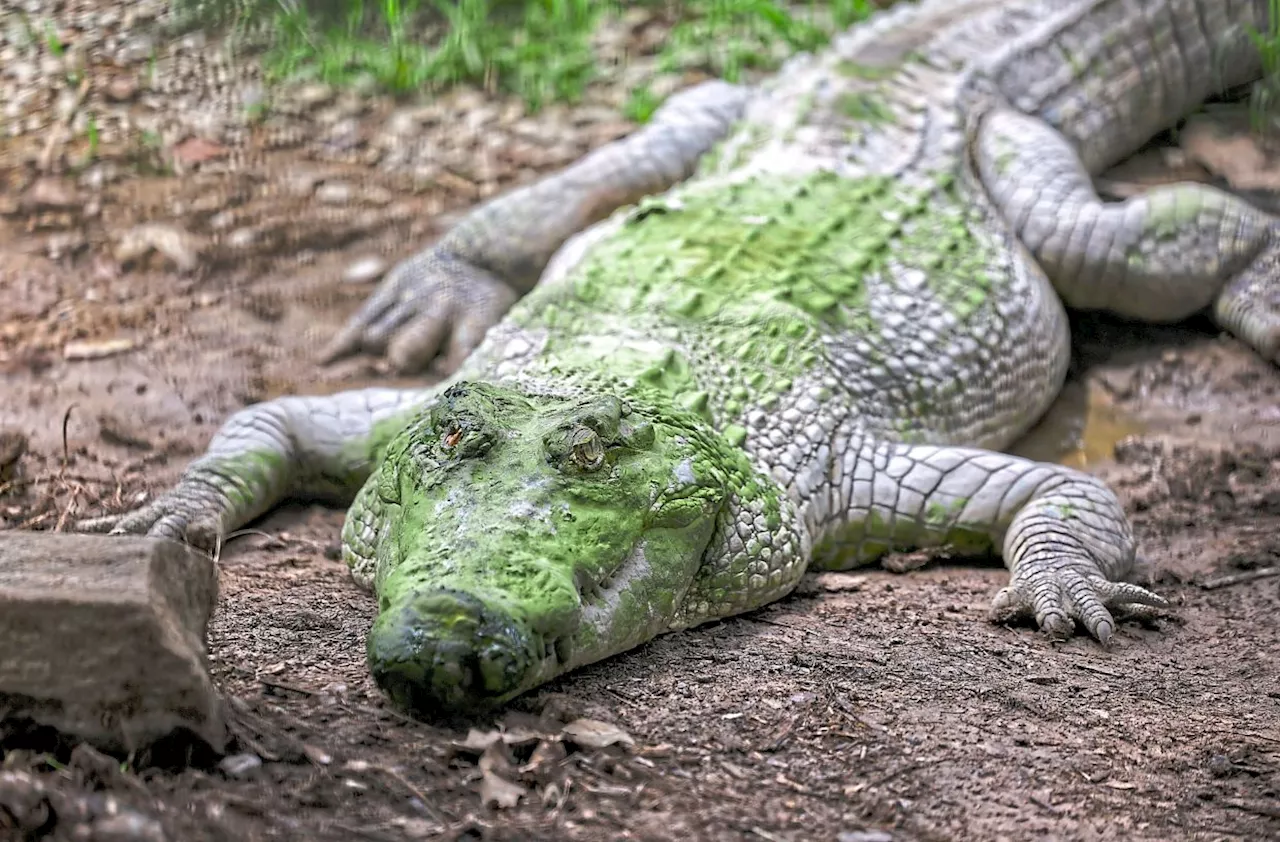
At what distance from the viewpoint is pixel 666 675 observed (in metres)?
2.81

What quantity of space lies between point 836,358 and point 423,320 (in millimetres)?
1893

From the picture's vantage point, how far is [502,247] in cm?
541

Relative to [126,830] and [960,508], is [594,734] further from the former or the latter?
[960,508]

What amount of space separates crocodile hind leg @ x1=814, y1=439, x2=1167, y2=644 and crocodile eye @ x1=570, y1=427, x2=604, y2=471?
110 cm

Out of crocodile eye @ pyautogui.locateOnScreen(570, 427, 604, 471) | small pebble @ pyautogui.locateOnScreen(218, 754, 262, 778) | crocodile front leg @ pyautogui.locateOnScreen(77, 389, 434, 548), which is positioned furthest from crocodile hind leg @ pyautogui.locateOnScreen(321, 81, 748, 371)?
small pebble @ pyautogui.locateOnScreen(218, 754, 262, 778)

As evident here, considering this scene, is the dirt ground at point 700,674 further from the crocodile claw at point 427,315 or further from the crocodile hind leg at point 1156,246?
the crocodile hind leg at point 1156,246

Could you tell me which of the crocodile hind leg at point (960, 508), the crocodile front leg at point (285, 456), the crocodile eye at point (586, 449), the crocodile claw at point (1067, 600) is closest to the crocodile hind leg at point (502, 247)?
the crocodile front leg at point (285, 456)

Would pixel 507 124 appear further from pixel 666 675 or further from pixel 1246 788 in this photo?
pixel 1246 788

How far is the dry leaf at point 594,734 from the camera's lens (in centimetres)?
239

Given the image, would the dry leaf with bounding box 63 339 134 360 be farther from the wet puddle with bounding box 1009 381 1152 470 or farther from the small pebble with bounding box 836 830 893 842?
the small pebble with bounding box 836 830 893 842

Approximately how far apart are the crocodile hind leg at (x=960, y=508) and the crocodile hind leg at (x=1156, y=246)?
1.49 metres

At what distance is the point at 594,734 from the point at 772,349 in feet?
5.86

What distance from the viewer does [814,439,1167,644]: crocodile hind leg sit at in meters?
3.74

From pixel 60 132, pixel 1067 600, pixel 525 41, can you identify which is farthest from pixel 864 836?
pixel 525 41
